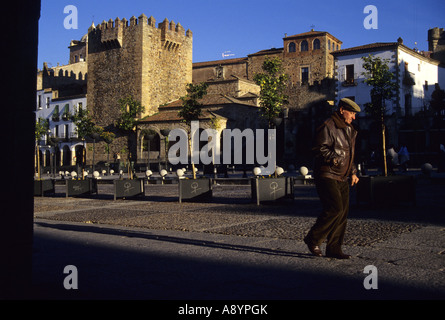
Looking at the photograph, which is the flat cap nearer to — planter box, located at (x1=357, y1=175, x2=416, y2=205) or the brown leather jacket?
the brown leather jacket

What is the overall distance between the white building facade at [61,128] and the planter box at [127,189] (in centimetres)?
4078

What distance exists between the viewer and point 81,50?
259 feet

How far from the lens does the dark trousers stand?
436 centimetres

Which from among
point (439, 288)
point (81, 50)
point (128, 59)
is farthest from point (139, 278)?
point (81, 50)

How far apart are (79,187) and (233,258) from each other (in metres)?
10.6

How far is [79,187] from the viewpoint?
14336 mm

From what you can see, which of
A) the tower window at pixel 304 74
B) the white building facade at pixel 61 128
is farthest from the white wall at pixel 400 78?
the white building facade at pixel 61 128

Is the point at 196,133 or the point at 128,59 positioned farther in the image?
the point at 128,59

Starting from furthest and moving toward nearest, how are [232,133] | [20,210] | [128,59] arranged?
1. [128,59]
2. [232,133]
3. [20,210]

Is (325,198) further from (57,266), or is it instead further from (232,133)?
(232,133)

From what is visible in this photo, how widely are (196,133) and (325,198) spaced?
3746 centimetres

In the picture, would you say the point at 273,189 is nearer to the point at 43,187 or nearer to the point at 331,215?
the point at 331,215

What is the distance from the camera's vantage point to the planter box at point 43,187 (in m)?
15.1

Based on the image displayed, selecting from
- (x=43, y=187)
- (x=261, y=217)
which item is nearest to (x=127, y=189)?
(x=43, y=187)
